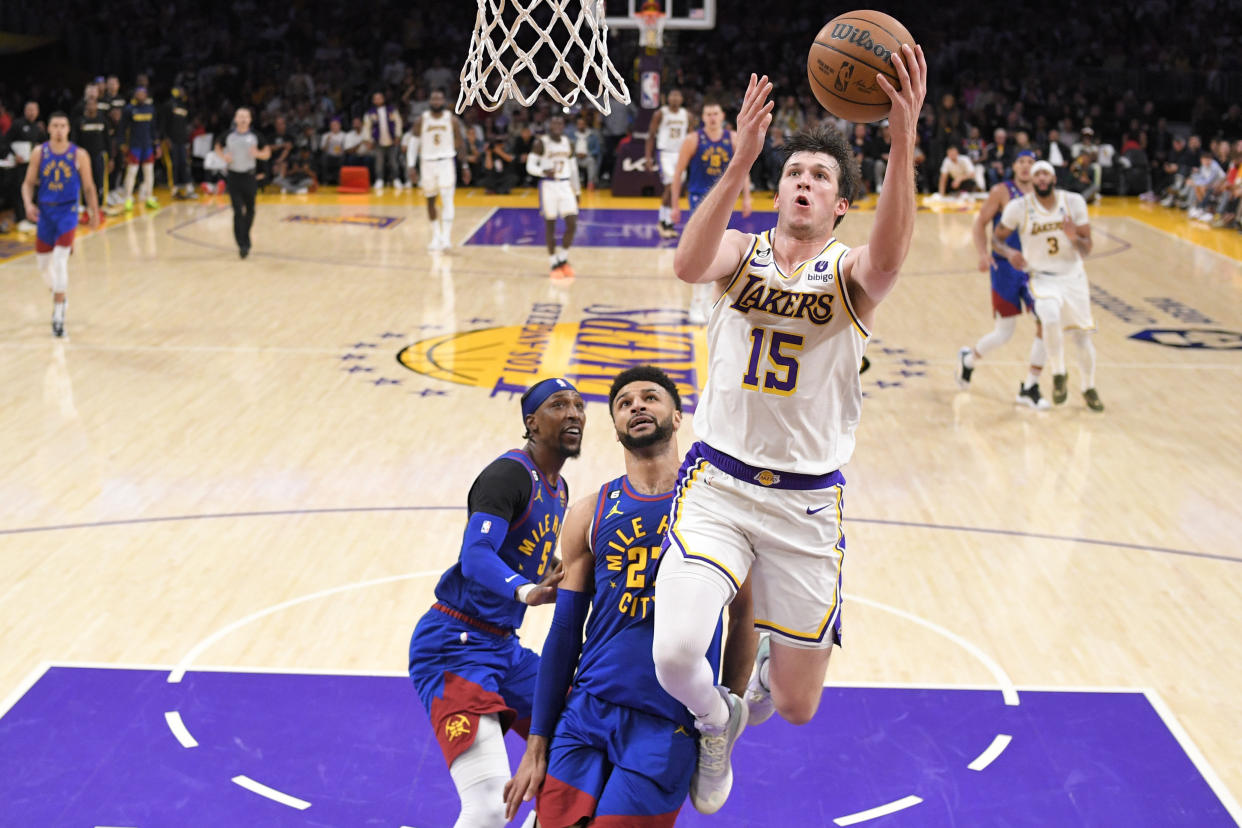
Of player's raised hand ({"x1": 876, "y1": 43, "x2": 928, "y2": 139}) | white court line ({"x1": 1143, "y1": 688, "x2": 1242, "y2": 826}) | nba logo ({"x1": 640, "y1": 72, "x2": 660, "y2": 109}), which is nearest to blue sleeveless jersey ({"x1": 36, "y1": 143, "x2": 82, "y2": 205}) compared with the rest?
white court line ({"x1": 1143, "y1": 688, "x2": 1242, "y2": 826})

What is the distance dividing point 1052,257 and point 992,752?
543 cm

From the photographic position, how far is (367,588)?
660 cm

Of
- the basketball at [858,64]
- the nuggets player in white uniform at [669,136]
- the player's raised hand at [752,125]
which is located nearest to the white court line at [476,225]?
the nuggets player in white uniform at [669,136]

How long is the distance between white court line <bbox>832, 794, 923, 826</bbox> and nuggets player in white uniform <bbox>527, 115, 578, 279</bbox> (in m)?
10.3

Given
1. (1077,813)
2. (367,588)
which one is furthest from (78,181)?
(1077,813)

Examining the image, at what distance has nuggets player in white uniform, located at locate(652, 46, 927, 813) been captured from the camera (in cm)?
363

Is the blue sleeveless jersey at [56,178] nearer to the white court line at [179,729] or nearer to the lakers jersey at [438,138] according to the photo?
the lakers jersey at [438,138]

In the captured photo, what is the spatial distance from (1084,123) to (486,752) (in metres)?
23.6

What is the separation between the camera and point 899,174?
10.5 ft

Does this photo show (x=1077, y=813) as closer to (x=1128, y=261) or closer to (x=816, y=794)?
(x=816, y=794)

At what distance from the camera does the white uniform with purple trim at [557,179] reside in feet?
47.3

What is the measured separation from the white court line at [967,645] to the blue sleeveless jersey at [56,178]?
27.1 feet

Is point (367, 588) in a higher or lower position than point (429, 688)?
lower

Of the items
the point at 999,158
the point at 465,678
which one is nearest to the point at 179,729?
the point at 465,678
